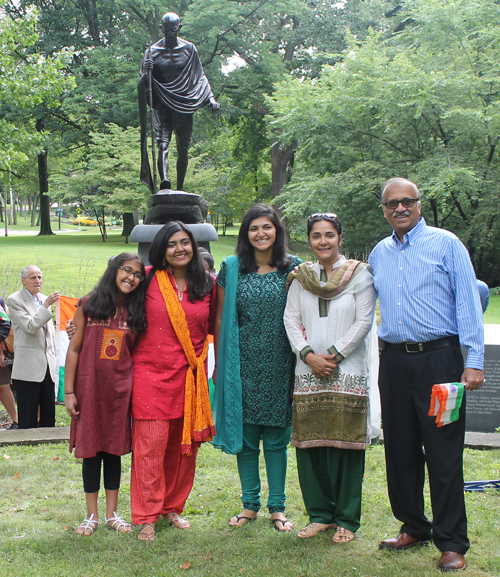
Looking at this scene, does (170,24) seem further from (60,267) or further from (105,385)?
(60,267)

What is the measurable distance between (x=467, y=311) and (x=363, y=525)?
58.2 inches

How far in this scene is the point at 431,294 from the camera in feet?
9.21

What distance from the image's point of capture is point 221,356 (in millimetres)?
3293

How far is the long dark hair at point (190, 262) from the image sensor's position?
10.7 ft

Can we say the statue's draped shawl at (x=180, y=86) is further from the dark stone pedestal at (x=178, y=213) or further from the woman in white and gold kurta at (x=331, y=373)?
the woman in white and gold kurta at (x=331, y=373)

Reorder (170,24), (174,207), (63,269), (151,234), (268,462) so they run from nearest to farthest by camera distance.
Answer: (268,462)
(151,234)
(170,24)
(174,207)
(63,269)

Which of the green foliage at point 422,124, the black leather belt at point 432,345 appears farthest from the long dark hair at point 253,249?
the green foliage at point 422,124

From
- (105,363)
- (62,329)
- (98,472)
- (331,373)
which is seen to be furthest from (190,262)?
(62,329)

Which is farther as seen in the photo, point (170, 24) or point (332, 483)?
point (170, 24)

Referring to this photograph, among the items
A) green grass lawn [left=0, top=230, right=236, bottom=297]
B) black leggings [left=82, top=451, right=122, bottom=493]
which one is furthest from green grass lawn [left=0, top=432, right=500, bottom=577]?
green grass lawn [left=0, top=230, right=236, bottom=297]

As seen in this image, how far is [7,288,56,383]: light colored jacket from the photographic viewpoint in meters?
5.30

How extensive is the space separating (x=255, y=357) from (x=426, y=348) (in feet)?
3.10

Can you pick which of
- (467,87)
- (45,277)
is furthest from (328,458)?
(467,87)

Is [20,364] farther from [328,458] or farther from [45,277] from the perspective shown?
[45,277]
